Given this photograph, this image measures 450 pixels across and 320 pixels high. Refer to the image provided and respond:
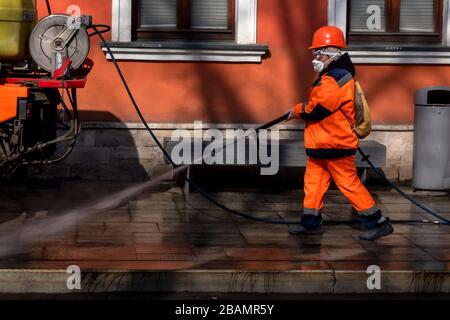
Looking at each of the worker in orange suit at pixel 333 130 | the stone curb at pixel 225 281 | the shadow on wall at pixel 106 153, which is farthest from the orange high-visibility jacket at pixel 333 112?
the shadow on wall at pixel 106 153

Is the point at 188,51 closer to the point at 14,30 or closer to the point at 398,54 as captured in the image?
the point at 398,54

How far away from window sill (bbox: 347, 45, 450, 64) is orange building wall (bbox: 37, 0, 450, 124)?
0.09 m

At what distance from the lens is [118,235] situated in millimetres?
9367

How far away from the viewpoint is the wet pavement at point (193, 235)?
27.3ft

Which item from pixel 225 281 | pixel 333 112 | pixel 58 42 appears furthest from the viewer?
pixel 58 42

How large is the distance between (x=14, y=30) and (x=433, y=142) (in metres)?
4.47

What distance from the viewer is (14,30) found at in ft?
32.5

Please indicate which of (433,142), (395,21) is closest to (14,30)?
(433,142)

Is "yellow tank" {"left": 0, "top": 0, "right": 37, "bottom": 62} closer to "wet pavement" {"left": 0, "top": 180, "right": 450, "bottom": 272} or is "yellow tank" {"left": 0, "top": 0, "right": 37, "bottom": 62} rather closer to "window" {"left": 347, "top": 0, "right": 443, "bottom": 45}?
"wet pavement" {"left": 0, "top": 180, "right": 450, "bottom": 272}

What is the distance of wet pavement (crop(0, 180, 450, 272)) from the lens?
834 cm

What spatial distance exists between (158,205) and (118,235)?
5.27 ft

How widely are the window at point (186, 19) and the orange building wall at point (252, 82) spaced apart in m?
0.33

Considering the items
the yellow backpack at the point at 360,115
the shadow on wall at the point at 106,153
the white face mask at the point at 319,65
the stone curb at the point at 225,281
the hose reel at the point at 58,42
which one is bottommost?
the stone curb at the point at 225,281

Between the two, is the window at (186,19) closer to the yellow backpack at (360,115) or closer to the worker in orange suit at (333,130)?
the worker in orange suit at (333,130)
